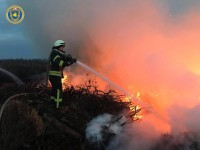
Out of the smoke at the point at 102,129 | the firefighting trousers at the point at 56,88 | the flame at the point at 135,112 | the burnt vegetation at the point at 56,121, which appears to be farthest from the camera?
the firefighting trousers at the point at 56,88

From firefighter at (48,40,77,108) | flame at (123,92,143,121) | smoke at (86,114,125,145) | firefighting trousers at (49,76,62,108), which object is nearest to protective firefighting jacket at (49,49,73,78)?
firefighter at (48,40,77,108)

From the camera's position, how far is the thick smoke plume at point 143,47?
1155 cm

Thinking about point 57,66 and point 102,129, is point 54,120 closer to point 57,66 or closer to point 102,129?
point 102,129

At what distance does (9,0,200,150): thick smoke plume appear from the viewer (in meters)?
11.5

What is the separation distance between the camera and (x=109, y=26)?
1850 centimetres

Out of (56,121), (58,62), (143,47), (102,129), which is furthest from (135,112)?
(143,47)

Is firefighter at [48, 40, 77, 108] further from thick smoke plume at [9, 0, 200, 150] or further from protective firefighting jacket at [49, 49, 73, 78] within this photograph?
thick smoke plume at [9, 0, 200, 150]

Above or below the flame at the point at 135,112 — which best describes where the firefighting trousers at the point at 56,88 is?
above

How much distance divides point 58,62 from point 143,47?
5457 millimetres

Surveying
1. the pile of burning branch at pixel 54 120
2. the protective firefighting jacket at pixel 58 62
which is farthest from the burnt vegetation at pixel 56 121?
the protective firefighting jacket at pixel 58 62

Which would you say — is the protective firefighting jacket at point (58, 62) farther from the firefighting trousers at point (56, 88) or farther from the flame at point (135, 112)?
the flame at point (135, 112)

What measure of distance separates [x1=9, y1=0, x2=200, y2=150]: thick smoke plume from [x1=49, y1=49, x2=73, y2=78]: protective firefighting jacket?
268 centimetres

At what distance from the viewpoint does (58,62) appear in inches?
464

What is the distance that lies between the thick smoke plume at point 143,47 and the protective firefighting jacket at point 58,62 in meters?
2.68
